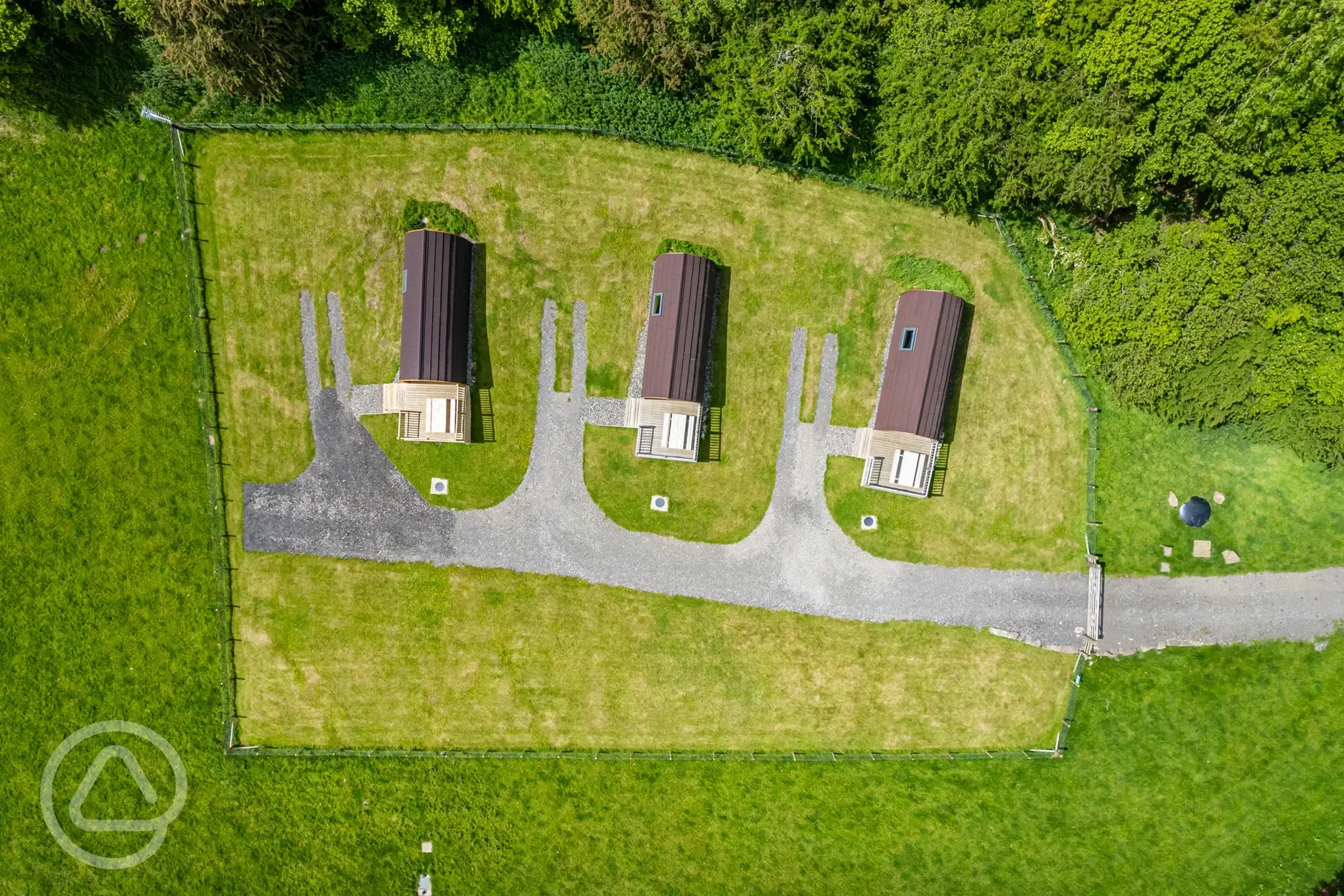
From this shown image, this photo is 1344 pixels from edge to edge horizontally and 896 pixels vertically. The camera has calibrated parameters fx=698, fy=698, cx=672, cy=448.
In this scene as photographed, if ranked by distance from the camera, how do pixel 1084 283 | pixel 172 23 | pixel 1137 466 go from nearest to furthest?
pixel 172 23 < pixel 1084 283 < pixel 1137 466

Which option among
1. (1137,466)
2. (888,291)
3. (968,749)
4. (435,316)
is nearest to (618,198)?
(435,316)

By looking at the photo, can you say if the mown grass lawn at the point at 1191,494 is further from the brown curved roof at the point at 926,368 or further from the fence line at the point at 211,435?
the fence line at the point at 211,435

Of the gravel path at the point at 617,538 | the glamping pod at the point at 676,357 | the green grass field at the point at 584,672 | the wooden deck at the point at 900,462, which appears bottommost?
the green grass field at the point at 584,672

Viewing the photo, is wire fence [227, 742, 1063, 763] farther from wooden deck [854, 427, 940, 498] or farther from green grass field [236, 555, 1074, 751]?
wooden deck [854, 427, 940, 498]

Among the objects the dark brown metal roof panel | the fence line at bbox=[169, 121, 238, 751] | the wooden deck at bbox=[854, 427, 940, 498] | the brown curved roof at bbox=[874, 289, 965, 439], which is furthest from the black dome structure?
the fence line at bbox=[169, 121, 238, 751]

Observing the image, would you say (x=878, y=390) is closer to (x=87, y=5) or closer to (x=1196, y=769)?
(x=1196, y=769)

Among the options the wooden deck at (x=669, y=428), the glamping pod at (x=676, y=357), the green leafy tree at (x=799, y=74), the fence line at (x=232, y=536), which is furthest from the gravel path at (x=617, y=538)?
the green leafy tree at (x=799, y=74)
